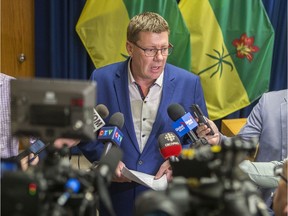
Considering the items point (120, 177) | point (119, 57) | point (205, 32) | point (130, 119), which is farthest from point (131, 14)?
point (120, 177)

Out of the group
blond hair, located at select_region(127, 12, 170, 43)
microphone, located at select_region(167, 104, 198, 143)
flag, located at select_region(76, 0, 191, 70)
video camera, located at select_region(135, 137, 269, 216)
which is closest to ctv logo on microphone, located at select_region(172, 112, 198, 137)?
microphone, located at select_region(167, 104, 198, 143)

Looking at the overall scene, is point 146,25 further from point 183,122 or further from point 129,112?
point 183,122

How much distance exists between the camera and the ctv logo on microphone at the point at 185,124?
1.50 meters

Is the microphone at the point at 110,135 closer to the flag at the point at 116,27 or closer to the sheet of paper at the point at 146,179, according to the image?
the sheet of paper at the point at 146,179

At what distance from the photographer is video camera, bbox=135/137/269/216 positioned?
0.74 m

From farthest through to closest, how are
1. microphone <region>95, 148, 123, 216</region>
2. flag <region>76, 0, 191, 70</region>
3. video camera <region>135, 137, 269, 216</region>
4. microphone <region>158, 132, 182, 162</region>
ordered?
1. flag <region>76, 0, 191, 70</region>
2. microphone <region>158, 132, 182, 162</region>
3. microphone <region>95, 148, 123, 216</region>
4. video camera <region>135, 137, 269, 216</region>

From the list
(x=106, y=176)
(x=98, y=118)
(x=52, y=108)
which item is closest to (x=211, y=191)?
(x=106, y=176)

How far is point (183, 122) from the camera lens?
60.1 inches

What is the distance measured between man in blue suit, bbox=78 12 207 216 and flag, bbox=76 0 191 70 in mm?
1415

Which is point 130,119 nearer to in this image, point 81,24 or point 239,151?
point 239,151

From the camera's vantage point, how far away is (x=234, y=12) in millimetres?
3336

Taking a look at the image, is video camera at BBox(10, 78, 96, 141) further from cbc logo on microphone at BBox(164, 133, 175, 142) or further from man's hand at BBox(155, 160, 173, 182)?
man's hand at BBox(155, 160, 173, 182)

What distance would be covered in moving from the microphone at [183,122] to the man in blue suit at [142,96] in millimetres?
198

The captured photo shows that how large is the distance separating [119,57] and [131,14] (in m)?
0.36
